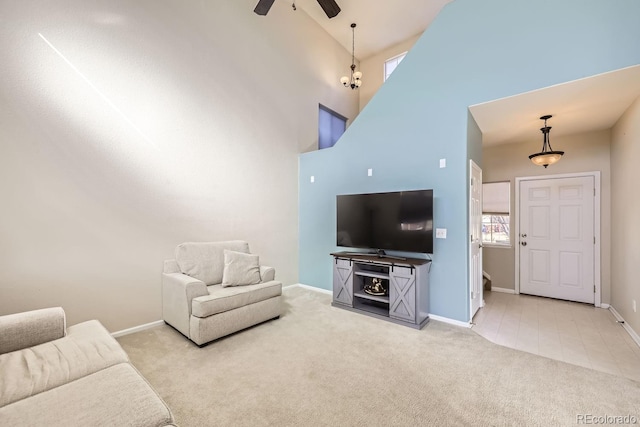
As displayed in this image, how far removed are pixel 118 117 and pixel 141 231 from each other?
1.29 m

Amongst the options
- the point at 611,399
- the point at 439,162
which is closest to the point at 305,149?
the point at 439,162

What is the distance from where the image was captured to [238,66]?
13.7 feet

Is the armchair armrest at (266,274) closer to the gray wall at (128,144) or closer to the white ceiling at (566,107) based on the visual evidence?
the gray wall at (128,144)

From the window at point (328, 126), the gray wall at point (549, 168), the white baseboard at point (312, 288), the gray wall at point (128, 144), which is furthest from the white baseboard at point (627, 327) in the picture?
the window at point (328, 126)

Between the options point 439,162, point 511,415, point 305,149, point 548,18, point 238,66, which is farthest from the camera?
point 305,149

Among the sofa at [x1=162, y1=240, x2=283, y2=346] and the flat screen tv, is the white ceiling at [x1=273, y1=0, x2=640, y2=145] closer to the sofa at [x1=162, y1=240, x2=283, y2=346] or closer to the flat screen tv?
the flat screen tv

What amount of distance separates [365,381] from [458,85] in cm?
338

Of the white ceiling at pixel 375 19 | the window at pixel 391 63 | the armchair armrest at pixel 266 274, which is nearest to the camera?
the armchair armrest at pixel 266 274

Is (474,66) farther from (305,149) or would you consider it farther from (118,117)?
(118,117)

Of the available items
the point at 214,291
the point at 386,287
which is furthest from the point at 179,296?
the point at 386,287

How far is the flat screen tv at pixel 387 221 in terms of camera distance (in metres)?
3.39

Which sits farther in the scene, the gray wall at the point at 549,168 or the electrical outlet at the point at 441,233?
the gray wall at the point at 549,168

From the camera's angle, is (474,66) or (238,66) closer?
(474,66)

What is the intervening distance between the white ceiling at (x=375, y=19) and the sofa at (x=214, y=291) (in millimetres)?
4480
